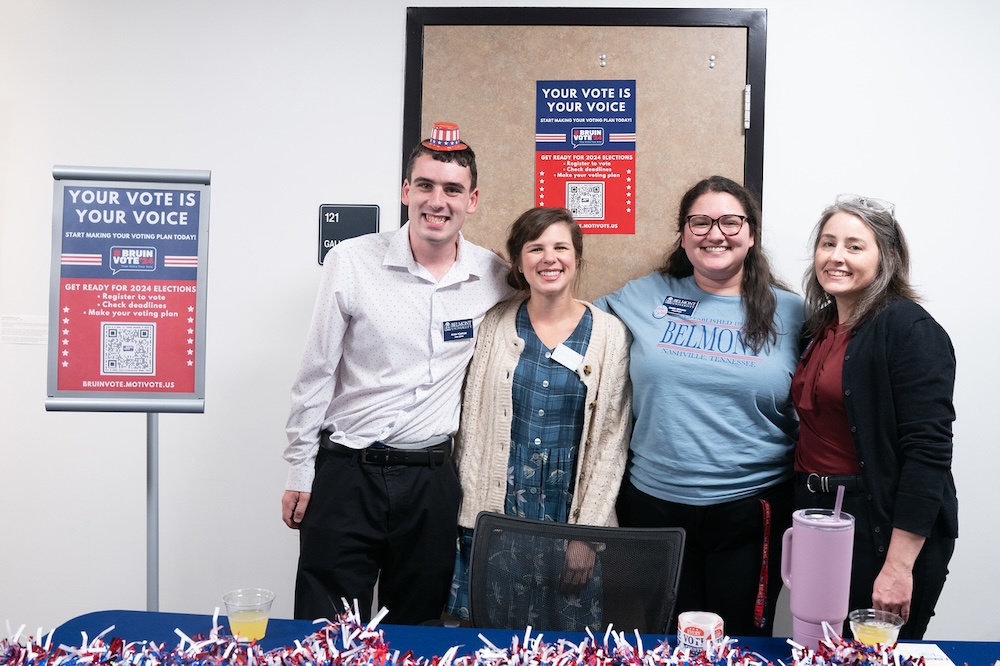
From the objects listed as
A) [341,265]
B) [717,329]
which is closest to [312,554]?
[341,265]

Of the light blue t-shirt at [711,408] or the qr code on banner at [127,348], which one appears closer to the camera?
the qr code on banner at [127,348]

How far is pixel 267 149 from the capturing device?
274 cm

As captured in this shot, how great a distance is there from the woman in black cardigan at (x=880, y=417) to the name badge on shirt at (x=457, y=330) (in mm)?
964

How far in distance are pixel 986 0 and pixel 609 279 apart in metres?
1.65

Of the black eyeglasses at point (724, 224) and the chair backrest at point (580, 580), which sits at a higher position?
the black eyeglasses at point (724, 224)

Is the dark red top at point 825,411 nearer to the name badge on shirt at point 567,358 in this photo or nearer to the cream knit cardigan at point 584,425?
the cream knit cardigan at point 584,425

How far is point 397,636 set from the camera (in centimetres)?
138

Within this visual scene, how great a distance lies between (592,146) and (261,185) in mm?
1209

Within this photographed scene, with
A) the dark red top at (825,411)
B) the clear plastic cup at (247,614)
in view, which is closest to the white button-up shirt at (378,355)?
the clear plastic cup at (247,614)

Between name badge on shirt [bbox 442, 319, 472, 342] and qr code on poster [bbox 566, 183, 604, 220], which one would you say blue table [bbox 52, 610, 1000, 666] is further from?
qr code on poster [bbox 566, 183, 604, 220]

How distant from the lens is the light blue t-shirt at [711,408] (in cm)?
214

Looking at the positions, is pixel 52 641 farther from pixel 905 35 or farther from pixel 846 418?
pixel 905 35

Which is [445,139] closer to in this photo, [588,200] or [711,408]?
[588,200]

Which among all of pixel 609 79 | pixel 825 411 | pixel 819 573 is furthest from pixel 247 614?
pixel 609 79
